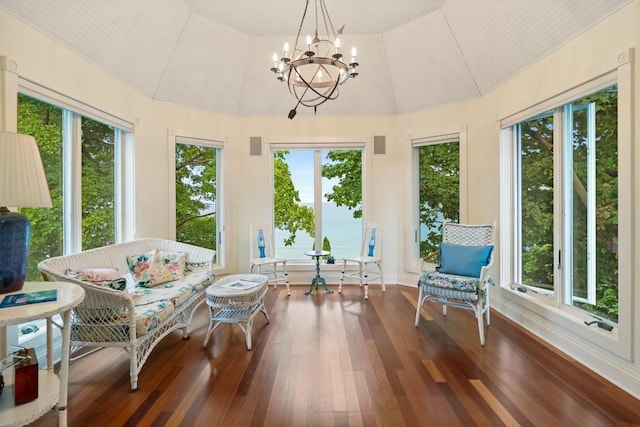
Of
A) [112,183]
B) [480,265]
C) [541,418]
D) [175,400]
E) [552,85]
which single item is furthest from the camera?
[112,183]

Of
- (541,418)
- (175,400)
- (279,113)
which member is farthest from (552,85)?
(175,400)

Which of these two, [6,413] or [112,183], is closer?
[6,413]

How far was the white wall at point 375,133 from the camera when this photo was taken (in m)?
2.43

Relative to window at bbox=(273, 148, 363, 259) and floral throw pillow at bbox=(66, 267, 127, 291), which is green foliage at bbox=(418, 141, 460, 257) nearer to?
window at bbox=(273, 148, 363, 259)

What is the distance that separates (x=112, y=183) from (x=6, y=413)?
2832 mm

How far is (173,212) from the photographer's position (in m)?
4.44

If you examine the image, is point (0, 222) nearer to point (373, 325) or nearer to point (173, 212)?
→ point (173, 212)

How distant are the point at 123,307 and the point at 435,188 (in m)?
4.16

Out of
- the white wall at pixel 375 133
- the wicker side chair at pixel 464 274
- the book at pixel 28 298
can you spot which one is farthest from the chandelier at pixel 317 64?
the wicker side chair at pixel 464 274

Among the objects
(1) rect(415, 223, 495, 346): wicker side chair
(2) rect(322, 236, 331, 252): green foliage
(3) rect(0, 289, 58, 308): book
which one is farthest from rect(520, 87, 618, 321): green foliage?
(3) rect(0, 289, 58, 308): book

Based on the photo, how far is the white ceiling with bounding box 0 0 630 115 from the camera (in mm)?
2832

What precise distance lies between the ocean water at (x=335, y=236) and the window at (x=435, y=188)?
99 centimetres

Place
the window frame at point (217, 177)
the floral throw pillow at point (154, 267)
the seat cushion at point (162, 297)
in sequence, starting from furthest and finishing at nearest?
1. the window frame at point (217, 177)
2. the floral throw pillow at point (154, 267)
3. the seat cushion at point (162, 297)

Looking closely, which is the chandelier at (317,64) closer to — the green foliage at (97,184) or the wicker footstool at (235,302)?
the wicker footstool at (235,302)
